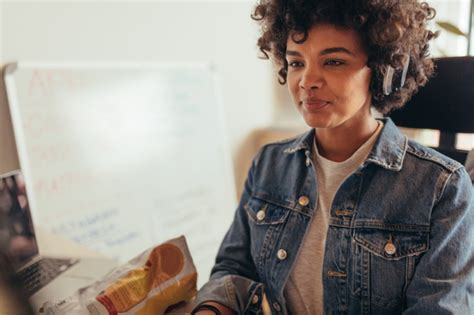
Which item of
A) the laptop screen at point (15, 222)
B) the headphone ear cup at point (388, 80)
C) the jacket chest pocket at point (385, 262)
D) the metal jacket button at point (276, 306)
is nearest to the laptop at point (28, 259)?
the laptop screen at point (15, 222)

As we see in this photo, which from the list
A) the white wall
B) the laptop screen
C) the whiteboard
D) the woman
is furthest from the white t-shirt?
the white wall

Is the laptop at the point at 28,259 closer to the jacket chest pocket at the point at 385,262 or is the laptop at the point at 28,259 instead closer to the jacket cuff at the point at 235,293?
the jacket cuff at the point at 235,293

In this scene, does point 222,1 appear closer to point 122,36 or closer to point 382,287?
point 122,36

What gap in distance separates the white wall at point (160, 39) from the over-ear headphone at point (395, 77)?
1128mm

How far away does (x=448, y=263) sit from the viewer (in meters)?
0.77

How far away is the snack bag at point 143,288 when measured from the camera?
744 mm

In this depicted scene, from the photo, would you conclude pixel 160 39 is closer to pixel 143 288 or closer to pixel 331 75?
pixel 331 75

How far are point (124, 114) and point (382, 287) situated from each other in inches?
47.4

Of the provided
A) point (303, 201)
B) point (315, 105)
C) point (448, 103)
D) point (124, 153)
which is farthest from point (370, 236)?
point (124, 153)

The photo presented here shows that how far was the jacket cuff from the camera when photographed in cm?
93

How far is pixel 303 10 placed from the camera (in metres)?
0.86

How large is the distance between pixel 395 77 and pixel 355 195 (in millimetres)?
256

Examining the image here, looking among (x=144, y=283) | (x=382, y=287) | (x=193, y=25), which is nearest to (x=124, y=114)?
(x=193, y=25)

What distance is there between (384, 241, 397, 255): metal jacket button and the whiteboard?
1.12 metres
